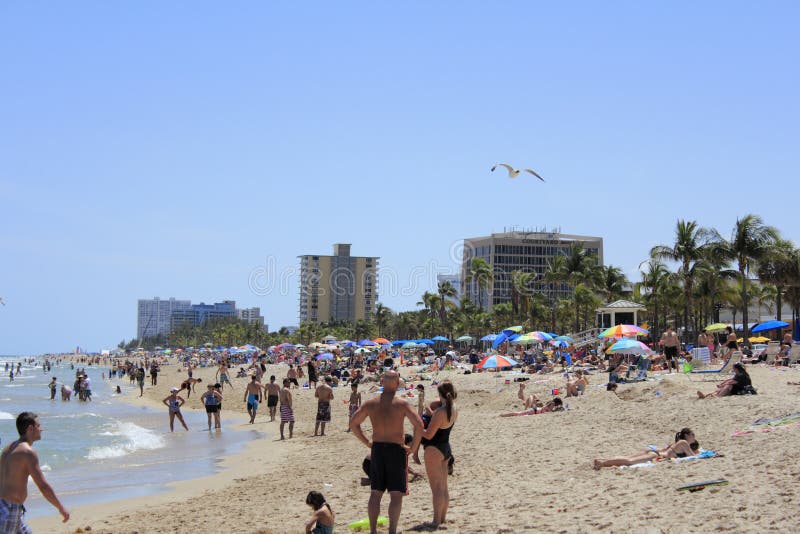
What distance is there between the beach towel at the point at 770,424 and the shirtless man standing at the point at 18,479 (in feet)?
27.2

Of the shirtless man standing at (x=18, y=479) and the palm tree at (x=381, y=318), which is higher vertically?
the palm tree at (x=381, y=318)

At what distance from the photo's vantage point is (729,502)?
6.50 metres

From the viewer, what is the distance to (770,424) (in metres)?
10.3

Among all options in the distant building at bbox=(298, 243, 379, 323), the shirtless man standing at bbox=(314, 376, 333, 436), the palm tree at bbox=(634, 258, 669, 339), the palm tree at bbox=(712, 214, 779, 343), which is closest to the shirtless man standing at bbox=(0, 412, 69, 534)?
the shirtless man standing at bbox=(314, 376, 333, 436)

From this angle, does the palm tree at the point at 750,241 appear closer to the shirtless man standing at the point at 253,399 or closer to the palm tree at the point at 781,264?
the palm tree at the point at 781,264

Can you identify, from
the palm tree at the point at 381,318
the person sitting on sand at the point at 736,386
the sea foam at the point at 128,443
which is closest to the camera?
the person sitting on sand at the point at 736,386

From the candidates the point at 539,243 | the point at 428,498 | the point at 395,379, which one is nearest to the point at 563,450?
the point at 428,498

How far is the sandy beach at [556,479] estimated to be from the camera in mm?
6629

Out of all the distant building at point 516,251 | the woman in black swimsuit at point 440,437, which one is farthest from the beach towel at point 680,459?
the distant building at point 516,251

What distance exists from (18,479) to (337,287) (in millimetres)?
159414

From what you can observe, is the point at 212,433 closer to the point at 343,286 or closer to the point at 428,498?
the point at 428,498

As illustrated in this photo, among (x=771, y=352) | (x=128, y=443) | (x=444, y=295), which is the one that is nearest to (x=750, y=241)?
(x=771, y=352)

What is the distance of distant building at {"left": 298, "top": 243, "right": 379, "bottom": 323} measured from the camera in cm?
16150

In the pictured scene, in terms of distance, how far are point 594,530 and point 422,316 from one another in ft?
265
